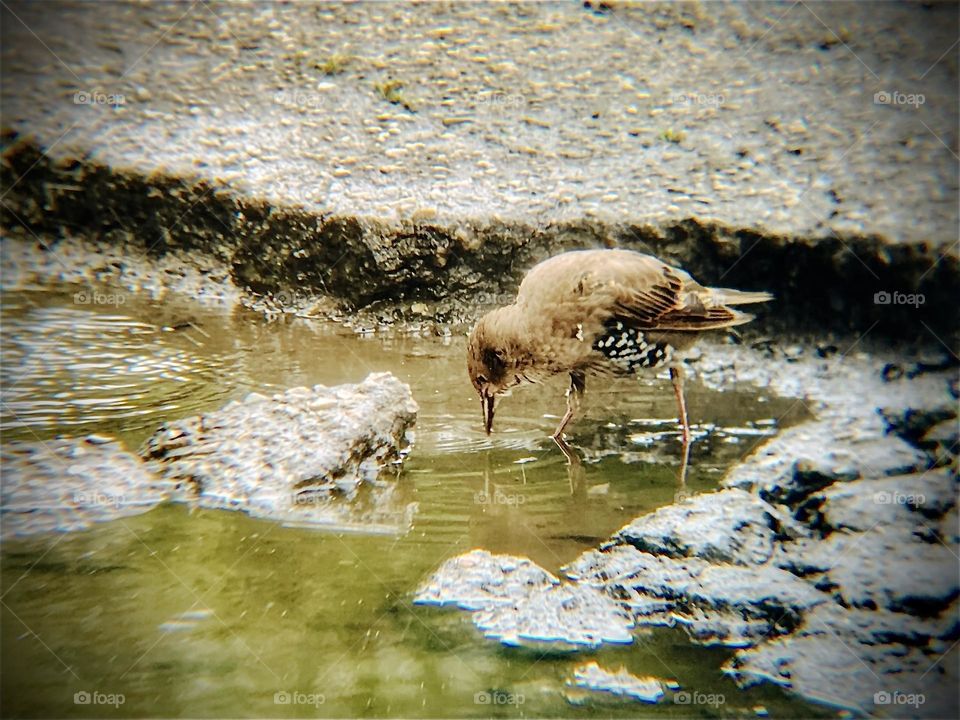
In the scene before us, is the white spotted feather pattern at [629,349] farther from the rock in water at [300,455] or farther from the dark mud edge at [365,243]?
the dark mud edge at [365,243]

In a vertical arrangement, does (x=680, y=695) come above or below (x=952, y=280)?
below

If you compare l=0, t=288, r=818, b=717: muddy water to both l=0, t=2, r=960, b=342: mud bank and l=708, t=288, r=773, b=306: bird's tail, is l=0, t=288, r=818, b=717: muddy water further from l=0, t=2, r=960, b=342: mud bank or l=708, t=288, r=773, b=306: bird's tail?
l=0, t=2, r=960, b=342: mud bank

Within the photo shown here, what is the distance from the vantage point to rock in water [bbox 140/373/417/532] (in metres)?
3.70

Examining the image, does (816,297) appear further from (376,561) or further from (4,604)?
(4,604)

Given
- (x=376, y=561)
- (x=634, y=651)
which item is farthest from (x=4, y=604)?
(x=634, y=651)

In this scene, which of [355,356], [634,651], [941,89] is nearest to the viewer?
[634,651]

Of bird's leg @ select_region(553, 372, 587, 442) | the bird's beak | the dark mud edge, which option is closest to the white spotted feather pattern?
bird's leg @ select_region(553, 372, 587, 442)

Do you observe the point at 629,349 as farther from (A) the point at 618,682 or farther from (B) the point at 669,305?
(A) the point at 618,682

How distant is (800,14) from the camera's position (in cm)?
848

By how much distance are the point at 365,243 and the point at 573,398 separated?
2.11 metres

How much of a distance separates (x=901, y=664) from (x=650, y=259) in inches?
108

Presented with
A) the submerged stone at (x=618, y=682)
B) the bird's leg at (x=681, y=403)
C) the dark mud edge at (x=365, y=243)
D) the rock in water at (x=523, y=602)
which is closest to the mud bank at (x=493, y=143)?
the dark mud edge at (x=365, y=243)

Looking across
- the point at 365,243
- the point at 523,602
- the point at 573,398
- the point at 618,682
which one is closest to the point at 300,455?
the point at 523,602

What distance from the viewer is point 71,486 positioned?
367 cm
